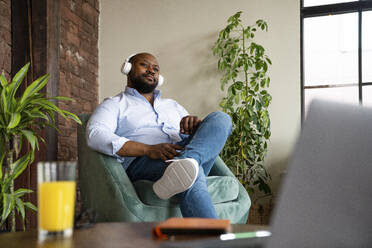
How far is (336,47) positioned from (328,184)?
3.34m

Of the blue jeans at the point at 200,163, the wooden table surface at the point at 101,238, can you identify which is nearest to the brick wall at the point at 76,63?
the blue jeans at the point at 200,163

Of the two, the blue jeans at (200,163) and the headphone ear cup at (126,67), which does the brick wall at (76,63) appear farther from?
the blue jeans at (200,163)

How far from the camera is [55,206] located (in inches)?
25.8

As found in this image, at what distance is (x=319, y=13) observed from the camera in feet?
11.4

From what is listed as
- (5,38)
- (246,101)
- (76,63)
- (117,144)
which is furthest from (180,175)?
(76,63)

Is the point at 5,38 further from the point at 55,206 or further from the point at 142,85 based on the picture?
the point at 55,206

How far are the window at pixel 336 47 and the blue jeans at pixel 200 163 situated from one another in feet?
5.93

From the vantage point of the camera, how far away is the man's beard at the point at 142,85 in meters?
2.51

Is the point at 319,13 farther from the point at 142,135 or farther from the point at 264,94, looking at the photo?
the point at 142,135

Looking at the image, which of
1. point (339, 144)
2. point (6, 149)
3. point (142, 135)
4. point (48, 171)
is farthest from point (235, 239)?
point (142, 135)

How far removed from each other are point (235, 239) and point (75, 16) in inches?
125

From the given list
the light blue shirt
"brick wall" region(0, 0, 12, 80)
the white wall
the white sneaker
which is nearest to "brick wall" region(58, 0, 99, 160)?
the white wall

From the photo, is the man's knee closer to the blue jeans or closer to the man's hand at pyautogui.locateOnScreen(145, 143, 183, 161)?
the blue jeans

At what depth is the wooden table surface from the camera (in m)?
0.62
